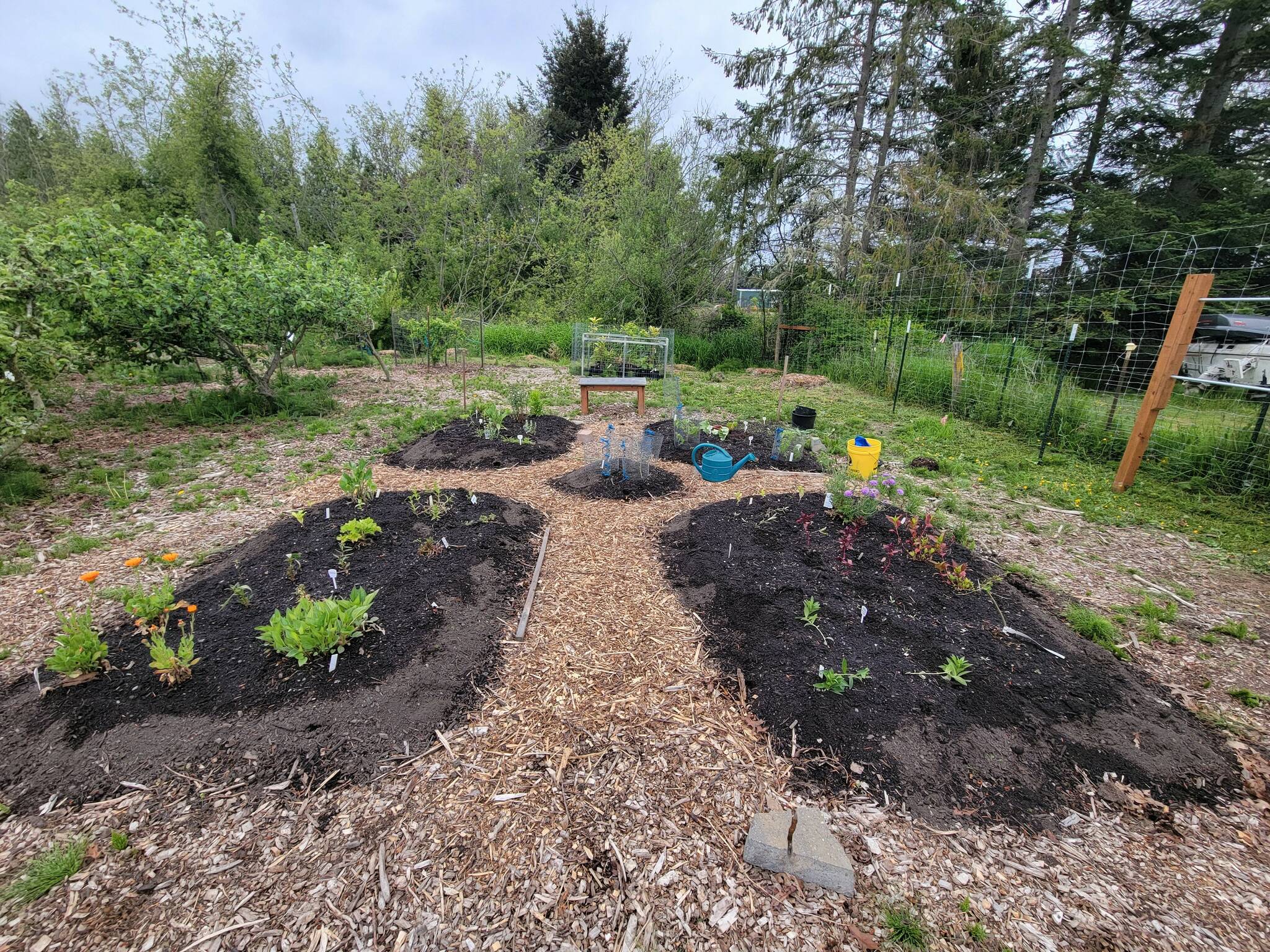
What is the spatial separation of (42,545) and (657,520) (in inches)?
157

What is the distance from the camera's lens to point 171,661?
1.90m

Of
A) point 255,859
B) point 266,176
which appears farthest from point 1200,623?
point 266,176

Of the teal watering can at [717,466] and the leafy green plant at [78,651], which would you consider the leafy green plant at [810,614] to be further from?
the leafy green plant at [78,651]

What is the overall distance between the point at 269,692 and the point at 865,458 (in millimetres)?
4383

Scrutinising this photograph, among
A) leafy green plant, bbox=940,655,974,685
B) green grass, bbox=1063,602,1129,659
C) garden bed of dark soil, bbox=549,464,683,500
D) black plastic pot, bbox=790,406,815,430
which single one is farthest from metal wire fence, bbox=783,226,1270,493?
garden bed of dark soil, bbox=549,464,683,500

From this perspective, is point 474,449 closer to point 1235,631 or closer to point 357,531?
point 357,531

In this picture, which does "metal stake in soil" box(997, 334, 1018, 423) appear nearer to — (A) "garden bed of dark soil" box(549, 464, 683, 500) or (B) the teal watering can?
(B) the teal watering can

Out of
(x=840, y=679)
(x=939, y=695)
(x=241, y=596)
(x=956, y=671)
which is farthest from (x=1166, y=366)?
(x=241, y=596)

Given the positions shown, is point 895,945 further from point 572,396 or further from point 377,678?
point 572,396

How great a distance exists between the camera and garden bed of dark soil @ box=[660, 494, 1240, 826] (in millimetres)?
1749

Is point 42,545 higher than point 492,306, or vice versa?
point 492,306

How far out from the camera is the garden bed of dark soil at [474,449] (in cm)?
494

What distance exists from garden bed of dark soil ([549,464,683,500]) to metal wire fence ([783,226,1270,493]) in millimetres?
3909

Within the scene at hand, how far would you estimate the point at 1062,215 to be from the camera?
1144 centimetres
